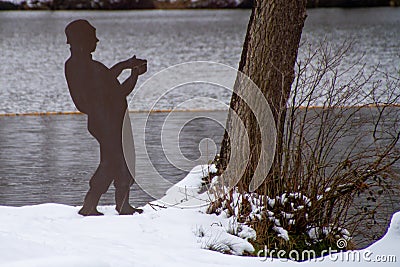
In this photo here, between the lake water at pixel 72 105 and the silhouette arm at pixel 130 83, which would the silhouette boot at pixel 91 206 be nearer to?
the silhouette arm at pixel 130 83

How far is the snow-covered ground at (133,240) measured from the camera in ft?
17.9

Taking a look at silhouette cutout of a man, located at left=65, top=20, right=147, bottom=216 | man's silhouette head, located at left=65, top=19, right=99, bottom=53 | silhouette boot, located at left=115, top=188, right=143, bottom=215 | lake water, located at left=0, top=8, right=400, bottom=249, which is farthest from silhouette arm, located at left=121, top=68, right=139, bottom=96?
lake water, located at left=0, top=8, right=400, bottom=249

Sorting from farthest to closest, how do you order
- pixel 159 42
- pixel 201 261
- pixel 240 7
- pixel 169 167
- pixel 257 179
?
pixel 240 7 → pixel 159 42 → pixel 169 167 → pixel 257 179 → pixel 201 261

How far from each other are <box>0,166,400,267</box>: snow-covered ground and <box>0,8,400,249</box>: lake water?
1.17 meters

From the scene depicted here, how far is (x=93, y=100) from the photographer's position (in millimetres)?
7488

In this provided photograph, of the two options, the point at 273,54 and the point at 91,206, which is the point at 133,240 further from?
the point at 273,54

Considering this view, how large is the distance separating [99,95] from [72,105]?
9.27 metres

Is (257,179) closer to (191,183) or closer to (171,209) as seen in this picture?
(171,209)

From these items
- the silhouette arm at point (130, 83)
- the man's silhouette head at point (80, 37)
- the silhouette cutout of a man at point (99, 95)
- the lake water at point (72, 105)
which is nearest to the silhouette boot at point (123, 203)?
the silhouette cutout of a man at point (99, 95)

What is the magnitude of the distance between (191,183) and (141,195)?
646 mm

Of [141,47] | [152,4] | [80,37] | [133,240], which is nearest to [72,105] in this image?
[80,37]

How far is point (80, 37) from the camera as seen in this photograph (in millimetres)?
7492

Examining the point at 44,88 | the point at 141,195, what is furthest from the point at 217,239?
the point at 44,88

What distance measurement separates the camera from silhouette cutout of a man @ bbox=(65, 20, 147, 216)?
748cm
